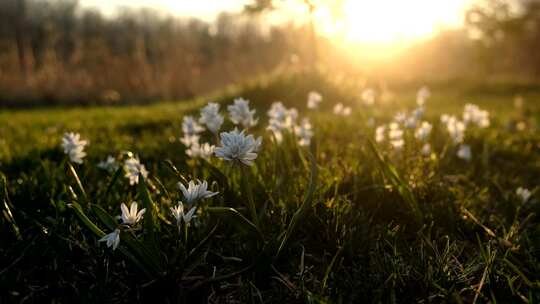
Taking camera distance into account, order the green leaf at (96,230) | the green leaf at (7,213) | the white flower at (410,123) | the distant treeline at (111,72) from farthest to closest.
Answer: the distant treeline at (111,72) → the white flower at (410,123) → the green leaf at (7,213) → the green leaf at (96,230)

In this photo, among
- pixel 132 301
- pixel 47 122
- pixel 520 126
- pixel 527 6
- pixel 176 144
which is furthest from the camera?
pixel 527 6

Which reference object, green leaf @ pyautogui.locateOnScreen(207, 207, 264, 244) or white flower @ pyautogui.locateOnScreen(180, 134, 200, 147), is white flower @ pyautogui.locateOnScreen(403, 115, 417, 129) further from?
green leaf @ pyautogui.locateOnScreen(207, 207, 264, 244)

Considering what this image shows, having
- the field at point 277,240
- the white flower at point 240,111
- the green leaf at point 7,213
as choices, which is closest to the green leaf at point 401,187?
the field at point 277,240

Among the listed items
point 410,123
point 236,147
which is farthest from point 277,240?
point 410,123

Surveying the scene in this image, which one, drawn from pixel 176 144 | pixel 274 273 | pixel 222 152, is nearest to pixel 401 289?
pixel 274 273

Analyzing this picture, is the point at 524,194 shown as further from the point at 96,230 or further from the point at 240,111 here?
the point at 96,230

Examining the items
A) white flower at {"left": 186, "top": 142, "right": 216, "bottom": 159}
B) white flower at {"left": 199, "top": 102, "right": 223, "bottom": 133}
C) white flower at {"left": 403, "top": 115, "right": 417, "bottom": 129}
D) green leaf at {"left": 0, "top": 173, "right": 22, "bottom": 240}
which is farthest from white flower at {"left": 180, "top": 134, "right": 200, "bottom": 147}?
white flower at {"left": 403, "top": 115, "right": 417, "bottom": 129}

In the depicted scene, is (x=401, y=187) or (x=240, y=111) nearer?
(x=401, y=187)

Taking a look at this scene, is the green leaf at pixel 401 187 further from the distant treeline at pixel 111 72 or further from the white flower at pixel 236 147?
the distant treeline at pixel 111 72

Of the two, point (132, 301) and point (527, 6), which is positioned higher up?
point (527, 6)

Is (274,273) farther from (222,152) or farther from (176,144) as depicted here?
(176,144)

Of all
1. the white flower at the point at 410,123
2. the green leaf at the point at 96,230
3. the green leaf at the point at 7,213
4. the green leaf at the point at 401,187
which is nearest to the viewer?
the green leaf at the point at 96,230
